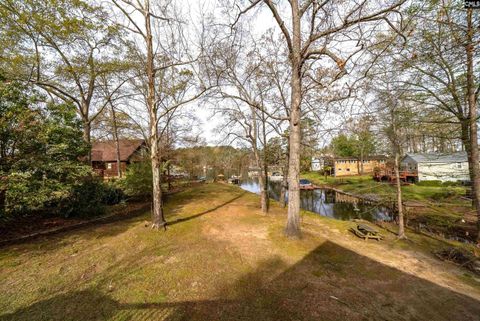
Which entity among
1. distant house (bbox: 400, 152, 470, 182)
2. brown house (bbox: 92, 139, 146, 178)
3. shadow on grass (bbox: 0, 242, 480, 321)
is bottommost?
shadow on grass (bbox: 0, 242, 480, 321)

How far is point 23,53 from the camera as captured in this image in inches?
400

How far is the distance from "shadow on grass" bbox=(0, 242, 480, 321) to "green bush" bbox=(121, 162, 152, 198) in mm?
8226

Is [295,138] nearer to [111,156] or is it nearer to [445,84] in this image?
[445,84]

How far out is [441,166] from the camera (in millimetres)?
23766

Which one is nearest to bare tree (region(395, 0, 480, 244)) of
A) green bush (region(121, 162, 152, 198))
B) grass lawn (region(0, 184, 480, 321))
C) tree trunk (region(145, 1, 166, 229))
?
grass lawn (region(0, 184, 480, 321))

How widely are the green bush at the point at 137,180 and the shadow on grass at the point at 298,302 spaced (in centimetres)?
823

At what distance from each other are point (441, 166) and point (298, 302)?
31.6 metres

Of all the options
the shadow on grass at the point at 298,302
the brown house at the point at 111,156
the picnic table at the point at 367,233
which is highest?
the brown house at the point at 111,156

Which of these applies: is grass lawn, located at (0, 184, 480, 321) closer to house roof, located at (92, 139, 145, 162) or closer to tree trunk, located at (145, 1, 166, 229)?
tree trunk, located at (145, 1, 166, 229)

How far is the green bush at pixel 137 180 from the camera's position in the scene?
36.3ft

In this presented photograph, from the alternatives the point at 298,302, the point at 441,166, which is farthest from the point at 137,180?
the point at 441,166

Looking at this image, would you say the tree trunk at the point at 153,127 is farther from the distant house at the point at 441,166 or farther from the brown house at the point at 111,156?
the brown house at the point at 111,156

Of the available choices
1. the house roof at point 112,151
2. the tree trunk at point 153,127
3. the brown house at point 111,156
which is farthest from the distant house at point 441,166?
the house roof at point 112,151

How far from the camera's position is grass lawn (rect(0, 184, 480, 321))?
3328 mm
